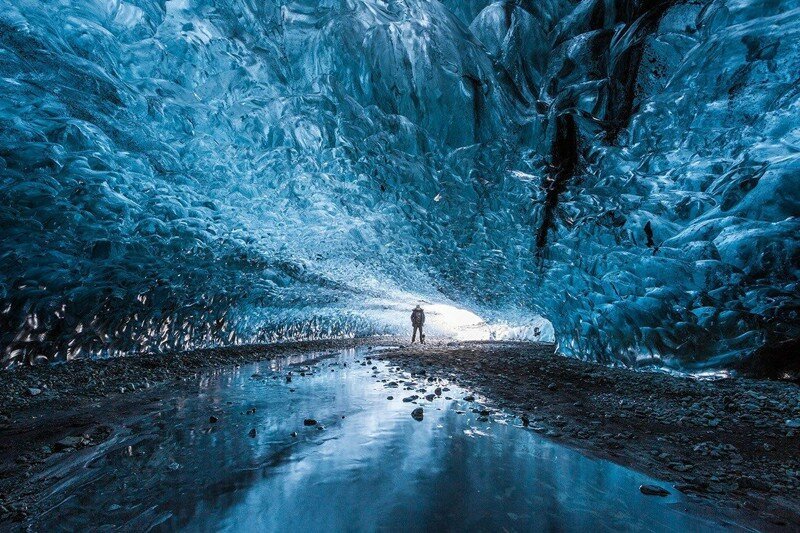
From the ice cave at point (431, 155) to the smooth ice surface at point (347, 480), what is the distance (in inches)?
4.1

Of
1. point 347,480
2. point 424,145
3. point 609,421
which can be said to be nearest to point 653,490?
point 609,421

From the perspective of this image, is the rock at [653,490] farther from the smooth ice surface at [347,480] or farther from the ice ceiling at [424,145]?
the ice ceiling at [424,145]

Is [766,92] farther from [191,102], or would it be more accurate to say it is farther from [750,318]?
[191,102]

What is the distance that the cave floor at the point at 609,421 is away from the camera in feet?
9.33

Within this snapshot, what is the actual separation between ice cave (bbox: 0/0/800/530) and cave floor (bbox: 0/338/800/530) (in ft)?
0.48

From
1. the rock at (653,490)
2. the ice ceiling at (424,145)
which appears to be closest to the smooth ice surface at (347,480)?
the rock at (653,490)

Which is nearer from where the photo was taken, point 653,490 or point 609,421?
point 653,490

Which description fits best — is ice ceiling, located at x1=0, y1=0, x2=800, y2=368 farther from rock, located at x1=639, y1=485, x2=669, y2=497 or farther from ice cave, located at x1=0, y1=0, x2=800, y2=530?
rock, located at x1=639, y1=485, x2=669, y2=497

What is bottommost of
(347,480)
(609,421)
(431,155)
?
(347,480)

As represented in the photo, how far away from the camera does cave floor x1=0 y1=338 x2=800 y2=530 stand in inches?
112

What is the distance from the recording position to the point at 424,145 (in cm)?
754

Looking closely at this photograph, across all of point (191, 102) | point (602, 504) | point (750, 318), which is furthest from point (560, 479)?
point (191, 102)

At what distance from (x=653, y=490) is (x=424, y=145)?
6518mm

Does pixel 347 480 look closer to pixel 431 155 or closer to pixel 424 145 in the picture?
pixel 424 145
